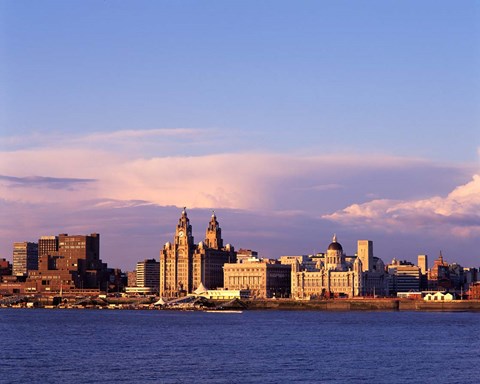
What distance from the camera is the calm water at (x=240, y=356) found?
67.6 metres

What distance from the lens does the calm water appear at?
67.6 meters

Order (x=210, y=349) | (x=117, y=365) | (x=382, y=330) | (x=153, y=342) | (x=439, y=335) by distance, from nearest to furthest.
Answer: (x=117, y=365) → (x=210, y=349) → (x=153, y=342) → (x=439, y=335) → (x=382, y=330)

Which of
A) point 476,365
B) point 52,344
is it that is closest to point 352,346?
point 476,365

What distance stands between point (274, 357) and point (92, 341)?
24.7 m

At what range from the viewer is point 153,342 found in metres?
97.9

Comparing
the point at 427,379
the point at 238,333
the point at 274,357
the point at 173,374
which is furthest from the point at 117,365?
the point at 238,333

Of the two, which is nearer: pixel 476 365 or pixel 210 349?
pixel 476 365

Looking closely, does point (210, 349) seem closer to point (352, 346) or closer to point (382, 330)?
point (352, 346)

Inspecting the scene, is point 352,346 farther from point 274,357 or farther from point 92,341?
point 92,341

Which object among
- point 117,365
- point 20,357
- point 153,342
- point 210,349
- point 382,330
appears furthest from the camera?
point 382,330

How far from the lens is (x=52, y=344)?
9519cm

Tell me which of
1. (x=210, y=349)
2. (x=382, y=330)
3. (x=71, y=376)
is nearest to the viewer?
(x=71, y=376)

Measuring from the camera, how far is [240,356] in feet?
270

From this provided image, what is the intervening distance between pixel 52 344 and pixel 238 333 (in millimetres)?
26836
